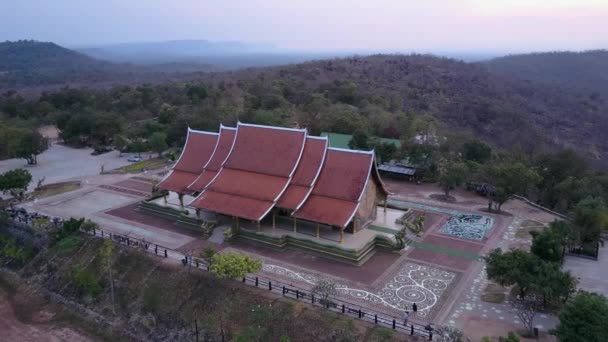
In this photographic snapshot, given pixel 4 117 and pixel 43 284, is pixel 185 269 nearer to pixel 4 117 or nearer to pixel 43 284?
pixel 43 284

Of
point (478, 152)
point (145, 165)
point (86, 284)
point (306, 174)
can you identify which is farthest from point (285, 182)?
point (145, 165)

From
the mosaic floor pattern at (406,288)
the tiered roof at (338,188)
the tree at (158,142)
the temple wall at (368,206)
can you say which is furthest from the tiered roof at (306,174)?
the tree at (158,142)

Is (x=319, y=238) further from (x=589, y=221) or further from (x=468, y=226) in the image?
(x=589, y=221)

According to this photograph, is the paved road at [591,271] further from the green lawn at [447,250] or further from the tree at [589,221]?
the green lawn at [447,250]

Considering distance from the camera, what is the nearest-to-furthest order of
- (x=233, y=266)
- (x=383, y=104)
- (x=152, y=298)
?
(x=233, y=266) → (x=152, y=298) → (x=383, y=104)

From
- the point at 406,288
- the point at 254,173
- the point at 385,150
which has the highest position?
the point at 254,173

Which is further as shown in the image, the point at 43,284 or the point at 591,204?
the point at 43,284

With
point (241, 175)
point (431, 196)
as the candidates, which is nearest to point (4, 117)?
point (241, 175)
